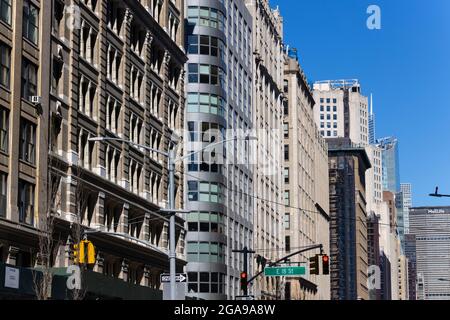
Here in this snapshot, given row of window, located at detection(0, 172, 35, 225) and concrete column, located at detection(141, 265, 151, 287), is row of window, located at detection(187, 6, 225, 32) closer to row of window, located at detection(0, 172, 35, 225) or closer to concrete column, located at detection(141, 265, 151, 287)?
concrete column, located at detection(141, 265, 151, 287)

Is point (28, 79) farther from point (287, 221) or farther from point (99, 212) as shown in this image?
point (287, 221)

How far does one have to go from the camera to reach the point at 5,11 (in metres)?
44.5

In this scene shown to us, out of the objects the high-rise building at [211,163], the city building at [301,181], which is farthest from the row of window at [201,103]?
the city building at [301,181]

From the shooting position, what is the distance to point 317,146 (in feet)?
582

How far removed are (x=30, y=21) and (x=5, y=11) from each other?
2965 millimetres

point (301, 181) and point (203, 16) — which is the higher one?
point (203, 16)

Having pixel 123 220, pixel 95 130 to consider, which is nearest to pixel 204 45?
pixel 123 220

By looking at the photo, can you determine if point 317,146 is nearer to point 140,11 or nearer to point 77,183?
point 140,11

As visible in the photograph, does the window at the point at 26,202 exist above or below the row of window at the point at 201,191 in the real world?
below

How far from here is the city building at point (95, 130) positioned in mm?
45375

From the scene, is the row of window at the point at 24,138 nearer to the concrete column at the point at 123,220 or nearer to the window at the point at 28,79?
the window at the point at 28,79

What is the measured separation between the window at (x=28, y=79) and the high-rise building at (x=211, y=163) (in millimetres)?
41089

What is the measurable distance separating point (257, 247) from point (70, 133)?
59366mm

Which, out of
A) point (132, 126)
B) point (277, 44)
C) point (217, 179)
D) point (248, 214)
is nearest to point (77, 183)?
point (132, 126)
